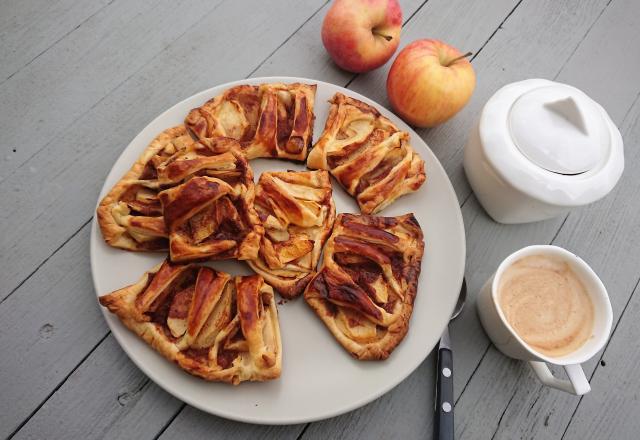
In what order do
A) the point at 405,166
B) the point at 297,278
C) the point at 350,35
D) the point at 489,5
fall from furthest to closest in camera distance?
the point at 489,5 < the point at 350,35 < the point at 405,166 < the point at 297,278

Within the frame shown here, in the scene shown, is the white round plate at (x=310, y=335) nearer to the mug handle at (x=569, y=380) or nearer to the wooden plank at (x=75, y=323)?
the wooden plank at (x=75, y=323)

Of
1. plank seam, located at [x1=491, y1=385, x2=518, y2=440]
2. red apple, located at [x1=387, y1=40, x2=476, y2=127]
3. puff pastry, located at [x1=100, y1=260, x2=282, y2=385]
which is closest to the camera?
puff pastry, located at [x1=100, y1=260, x2=282, y2=385]

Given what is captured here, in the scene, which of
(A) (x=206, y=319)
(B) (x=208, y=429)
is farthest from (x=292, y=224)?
(B) (x=208, y=429)

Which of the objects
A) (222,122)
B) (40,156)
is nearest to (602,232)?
(222,122)

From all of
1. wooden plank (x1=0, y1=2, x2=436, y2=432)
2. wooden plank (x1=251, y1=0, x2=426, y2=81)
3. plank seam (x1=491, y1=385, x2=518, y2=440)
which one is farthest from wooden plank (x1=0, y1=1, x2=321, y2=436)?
plank seam (x1=491, y1=385, x2=518, y2=440)

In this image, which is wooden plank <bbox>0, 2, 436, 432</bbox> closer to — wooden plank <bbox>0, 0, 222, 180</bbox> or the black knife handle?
wooden plank <bbox>0, 0, 222, 180</bbox>

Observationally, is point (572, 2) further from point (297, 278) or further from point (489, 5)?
point (297, 278)

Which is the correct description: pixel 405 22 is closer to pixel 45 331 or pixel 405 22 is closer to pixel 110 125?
pixel 110 125
